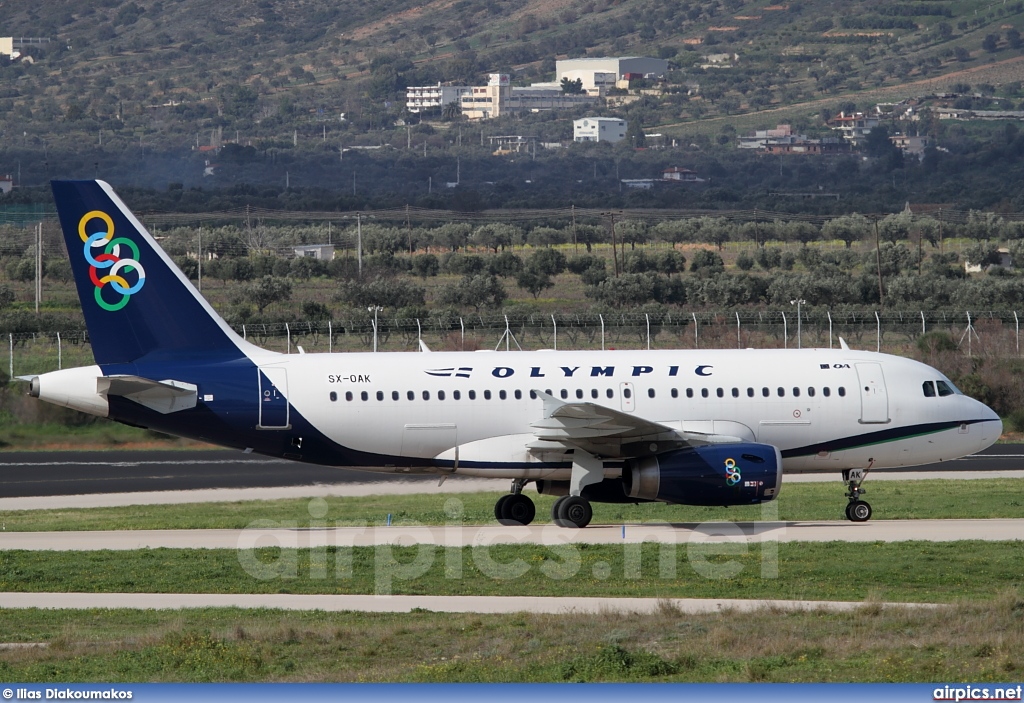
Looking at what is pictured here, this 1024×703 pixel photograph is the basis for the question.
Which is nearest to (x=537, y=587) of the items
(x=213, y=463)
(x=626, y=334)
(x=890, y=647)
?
(x=890, y=647)

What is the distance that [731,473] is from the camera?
95.9ft

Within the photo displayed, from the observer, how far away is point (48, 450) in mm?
51156

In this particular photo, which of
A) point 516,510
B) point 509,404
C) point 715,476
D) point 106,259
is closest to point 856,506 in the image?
point 715,476

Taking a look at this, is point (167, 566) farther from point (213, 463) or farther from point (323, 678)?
point (213, 463)

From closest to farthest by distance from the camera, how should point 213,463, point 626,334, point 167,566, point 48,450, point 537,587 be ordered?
point 537,587, point 167,566, point 213,463, point 48,450, point 626,334

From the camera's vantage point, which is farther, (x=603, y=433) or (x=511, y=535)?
(x=603, y=433)

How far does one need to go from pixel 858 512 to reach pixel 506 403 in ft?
25.4

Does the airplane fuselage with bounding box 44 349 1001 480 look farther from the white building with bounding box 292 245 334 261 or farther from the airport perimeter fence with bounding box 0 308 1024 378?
the white building with bounding box 292 245 334 261

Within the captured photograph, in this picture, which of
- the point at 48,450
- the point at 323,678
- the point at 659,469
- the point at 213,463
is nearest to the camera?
the point at 323,678

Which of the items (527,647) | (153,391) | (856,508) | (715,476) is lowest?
(856,508)

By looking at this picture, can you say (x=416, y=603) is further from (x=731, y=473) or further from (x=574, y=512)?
(x=731, y=473)

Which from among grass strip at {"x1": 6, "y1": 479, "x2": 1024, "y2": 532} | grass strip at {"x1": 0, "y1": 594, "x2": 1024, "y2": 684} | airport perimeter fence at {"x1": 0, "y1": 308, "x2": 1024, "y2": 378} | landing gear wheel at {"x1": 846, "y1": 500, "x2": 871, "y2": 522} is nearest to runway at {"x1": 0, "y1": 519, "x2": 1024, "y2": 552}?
landing gear wheel at {"x1": 846, "y1": 500, "x2": 871, "y2": 522}

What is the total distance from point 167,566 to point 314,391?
19.9ft

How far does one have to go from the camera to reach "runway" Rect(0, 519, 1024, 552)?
2806cm
